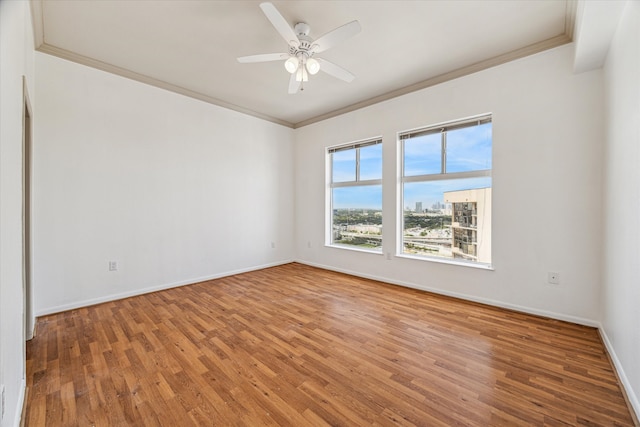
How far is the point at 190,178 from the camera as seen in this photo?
3.91 m

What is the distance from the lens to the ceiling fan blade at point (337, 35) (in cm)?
200

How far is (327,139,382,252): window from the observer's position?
4293mm

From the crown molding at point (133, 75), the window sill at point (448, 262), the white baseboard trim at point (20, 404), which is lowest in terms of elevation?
the white baseboard trim at point (20, 404)

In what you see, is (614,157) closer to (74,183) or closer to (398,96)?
(398,96)

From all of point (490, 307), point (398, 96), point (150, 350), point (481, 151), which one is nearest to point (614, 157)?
point (481, 151)

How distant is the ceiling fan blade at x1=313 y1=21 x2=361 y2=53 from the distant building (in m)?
2.34

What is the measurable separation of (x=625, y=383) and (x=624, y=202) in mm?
1175

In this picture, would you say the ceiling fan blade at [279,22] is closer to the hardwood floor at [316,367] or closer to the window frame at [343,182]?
the window frame at [343,182]

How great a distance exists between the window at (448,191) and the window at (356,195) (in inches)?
20.2

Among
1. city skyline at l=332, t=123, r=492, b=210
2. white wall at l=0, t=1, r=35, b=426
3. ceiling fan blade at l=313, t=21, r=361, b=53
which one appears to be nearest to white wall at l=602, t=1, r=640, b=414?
city skyline at l=332, t=123, r=492, b=210

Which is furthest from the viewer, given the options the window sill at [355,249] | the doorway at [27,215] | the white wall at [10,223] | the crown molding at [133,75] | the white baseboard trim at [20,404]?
the window sill at [355,249]

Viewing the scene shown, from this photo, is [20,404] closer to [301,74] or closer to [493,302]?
[301,74]

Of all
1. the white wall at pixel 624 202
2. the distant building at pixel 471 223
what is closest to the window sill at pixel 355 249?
the distant building at pixel 471 223

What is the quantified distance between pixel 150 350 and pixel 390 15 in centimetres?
349
